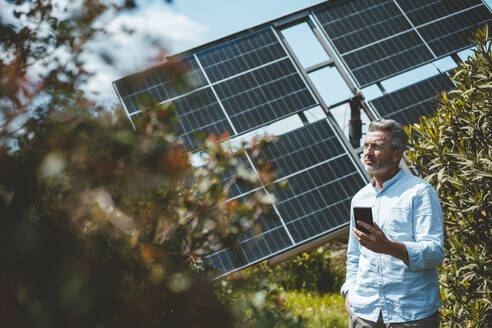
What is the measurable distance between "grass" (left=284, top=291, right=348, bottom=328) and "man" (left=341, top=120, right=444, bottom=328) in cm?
337

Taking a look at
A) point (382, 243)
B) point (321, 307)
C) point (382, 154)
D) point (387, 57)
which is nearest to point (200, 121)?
Answer: point (387, 57)

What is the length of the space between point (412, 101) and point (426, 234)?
535cm

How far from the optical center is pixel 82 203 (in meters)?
0.90

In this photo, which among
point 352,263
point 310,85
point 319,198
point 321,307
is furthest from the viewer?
point 310,85

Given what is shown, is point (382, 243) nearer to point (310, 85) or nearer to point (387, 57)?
point (310, 85)

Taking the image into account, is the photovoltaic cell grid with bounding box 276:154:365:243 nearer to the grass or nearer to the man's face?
the grass

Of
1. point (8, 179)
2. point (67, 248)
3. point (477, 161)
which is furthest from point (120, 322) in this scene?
point (477, 161)

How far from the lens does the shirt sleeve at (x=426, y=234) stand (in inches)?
99.3

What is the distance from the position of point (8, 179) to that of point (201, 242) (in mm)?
586

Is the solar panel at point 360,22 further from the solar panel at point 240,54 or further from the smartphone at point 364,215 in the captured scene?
the smartphone at point 364,215

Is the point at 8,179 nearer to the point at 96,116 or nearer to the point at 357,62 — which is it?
the point at 96,116

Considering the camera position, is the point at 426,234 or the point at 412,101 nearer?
the point at 426,234

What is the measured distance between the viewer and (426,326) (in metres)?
2.66

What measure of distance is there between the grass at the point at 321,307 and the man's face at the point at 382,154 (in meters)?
3.77
